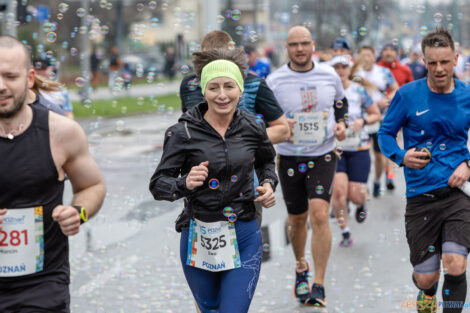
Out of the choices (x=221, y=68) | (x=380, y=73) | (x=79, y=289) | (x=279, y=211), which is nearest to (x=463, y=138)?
(x=221, y=68)

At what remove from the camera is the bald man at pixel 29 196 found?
3232 mm

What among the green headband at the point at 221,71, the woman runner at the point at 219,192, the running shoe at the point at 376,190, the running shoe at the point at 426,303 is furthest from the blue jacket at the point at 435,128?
the running shoe at the point at 376,190

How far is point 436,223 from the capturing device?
477 cm

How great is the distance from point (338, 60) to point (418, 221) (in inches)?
150

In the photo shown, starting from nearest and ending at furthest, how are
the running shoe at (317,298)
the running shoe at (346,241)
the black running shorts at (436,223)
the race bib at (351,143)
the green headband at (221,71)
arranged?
the green headband at (221,71)
the black running shorts at (436,223)
the running shoe at (317,298)
the running shoe at (346,241)
the race bib at (351,143)

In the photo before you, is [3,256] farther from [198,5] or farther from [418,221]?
[198,5]

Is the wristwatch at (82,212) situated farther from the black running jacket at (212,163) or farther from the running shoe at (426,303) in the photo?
the running shoe at (426,303)

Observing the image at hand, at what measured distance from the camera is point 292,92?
633cm

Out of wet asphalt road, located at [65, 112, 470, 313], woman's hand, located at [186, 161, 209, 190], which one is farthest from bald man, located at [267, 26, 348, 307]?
woman's hand, located at [186, 161, 209, 190]

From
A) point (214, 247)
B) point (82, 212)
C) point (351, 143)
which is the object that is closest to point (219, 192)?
point (214, 247)

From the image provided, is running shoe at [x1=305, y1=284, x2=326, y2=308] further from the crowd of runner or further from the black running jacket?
the black running jacket

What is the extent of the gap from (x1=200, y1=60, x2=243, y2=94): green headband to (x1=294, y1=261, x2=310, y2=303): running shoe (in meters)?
2.30

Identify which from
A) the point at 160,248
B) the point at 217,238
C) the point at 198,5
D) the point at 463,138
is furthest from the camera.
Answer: the point at 198,5

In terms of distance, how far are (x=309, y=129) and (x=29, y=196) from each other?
10.8ft
